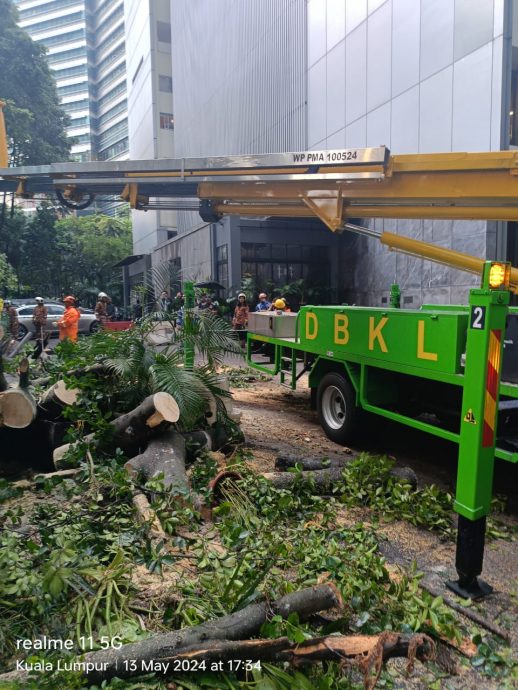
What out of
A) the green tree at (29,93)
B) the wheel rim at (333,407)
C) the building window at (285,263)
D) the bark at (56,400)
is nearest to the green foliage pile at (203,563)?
the bark at (56,400)

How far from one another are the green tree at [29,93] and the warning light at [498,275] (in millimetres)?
39528

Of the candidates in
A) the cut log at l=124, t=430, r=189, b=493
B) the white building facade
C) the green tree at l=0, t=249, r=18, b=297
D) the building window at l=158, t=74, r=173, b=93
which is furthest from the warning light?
the white building facade

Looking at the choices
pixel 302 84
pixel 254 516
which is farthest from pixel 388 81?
pixel 254 516

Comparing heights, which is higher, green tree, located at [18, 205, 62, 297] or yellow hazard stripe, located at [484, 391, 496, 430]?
green tree, located at [18, 205, 62, 297]

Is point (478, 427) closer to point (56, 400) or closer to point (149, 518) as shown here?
point (149, 518)

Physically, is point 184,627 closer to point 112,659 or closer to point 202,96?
point 112,659

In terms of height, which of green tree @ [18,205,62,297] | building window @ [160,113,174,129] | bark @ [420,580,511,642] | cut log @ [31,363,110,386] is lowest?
bark @ [420,580,511,642]

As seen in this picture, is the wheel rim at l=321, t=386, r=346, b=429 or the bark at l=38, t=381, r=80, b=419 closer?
the bark at l=38, t=381, r=80, b=419

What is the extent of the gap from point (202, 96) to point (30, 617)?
3087 centimetres

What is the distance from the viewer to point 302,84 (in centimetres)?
1950

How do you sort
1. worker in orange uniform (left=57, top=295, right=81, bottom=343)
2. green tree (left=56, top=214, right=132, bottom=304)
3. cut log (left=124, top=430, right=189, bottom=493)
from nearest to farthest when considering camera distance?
cut log (left=124, top=430, right=189, bottom=493) < worker in orange uniform (left=57, top=295, right=81, bottom=343) < green tree (left=56, top=214, right=132, bottom=304)

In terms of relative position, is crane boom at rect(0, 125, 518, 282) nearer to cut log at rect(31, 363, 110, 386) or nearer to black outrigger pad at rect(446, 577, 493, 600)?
cut log at rect(31, 363, 110, 386)

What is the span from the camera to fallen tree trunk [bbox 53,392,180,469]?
4.59m

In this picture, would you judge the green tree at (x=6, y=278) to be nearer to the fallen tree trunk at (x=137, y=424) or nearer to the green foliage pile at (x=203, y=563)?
the fallen tree trunk at (x=137, y=424)
